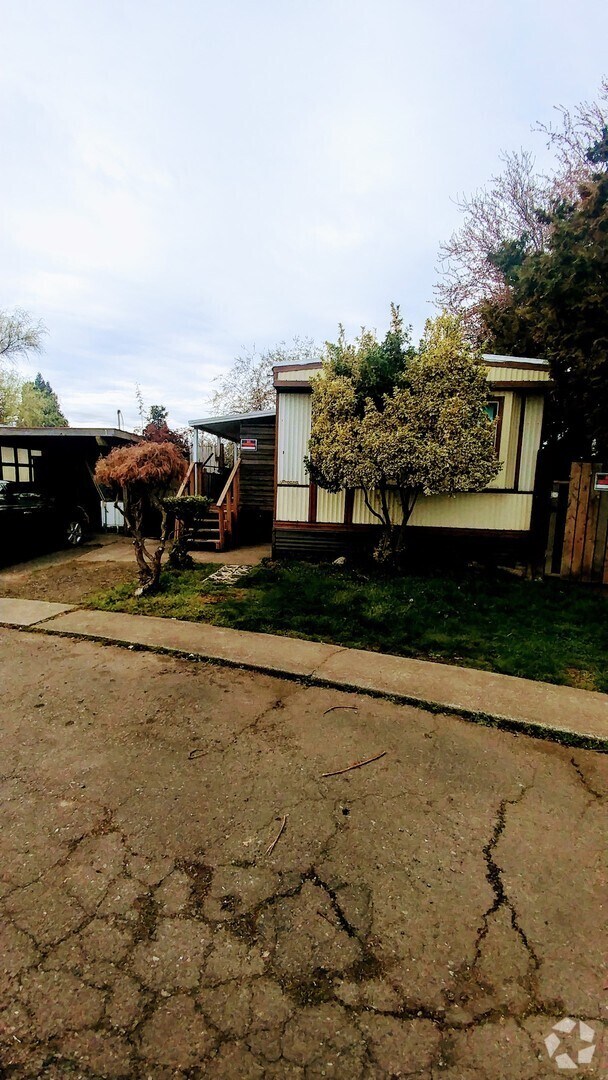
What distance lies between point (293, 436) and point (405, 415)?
255 centimetres

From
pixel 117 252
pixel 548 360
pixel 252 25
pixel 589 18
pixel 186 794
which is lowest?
pixel 186 794

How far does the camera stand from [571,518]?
7.18m

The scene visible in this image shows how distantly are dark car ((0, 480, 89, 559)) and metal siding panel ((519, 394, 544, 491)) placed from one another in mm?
9715

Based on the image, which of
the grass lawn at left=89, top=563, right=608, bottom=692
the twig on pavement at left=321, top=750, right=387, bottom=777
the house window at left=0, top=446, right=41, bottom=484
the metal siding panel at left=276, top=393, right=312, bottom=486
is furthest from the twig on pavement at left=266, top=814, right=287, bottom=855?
the house window at left=0, top=446, right=41, bottom=484

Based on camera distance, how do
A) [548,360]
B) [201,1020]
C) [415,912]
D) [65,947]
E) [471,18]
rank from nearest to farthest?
[201,1020] → [65,947] → [415,912] → [471,18] → [548,360]

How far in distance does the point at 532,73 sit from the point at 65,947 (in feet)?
43.0

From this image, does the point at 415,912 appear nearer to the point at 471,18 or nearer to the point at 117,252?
the point at 471,18

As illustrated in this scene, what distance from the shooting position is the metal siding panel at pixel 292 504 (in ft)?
29.2

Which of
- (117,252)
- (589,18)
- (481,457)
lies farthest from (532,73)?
(117,252)

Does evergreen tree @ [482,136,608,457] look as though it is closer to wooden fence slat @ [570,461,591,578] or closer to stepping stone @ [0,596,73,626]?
wooden fence slat @ [570,461,591,578]

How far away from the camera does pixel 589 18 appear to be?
7082 mm

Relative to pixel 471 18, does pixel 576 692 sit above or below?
below

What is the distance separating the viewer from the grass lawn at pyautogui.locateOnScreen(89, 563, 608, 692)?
4.66 m

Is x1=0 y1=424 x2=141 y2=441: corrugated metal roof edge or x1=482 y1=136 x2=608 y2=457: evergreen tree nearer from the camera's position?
x1=482 y1=136 x2=608 y2=457: evergreen tree
